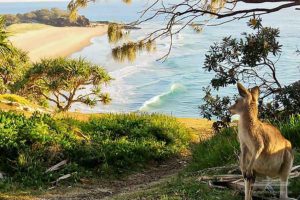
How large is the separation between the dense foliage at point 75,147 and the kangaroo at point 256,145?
5061 mm

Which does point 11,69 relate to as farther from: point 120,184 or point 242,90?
point 242,90

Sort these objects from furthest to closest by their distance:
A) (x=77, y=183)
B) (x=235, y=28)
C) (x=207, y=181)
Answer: (x=235, y=28) → (x=77, y=183) → (x=207, y=181)

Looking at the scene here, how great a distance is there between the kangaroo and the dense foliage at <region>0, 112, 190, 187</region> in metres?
5.06

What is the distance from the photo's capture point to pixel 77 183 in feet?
27.2

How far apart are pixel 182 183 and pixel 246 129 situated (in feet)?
7.97

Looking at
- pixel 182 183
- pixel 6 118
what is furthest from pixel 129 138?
pixel 182 183

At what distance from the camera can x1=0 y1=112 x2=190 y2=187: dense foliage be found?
333 inches

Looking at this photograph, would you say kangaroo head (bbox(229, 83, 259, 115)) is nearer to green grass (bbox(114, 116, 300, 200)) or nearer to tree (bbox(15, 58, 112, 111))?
green grass (bbox(114, 116, 300, 200))

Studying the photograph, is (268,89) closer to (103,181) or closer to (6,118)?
(103,181)

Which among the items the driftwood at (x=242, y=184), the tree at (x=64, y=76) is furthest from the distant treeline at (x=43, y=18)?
the driftwood at (x=242, y=184)

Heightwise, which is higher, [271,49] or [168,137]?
[271,49]

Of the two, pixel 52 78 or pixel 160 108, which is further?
pixel 160 108

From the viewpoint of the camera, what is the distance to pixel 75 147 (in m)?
9.35

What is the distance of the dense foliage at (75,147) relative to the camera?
333 inches
